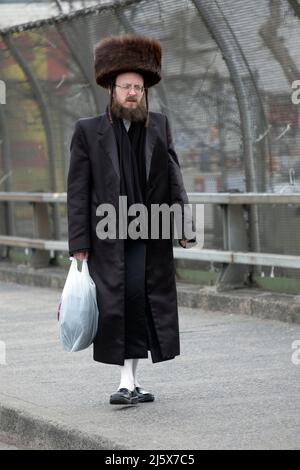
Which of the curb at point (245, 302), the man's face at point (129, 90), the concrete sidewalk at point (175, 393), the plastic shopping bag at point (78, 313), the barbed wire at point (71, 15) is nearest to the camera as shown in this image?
the concrete sidewalk at point (175, 393)

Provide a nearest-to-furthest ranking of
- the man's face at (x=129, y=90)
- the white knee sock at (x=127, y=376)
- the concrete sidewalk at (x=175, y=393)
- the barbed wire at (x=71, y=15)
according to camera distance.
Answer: the concrete sidewalk at (x=175, y=393) → the man's face at (x=129, y=90) → the white knee sock at (x=127, y=376) → the barbed wire at (x=71, y=15)

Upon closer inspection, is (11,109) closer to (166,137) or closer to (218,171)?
(218,171)

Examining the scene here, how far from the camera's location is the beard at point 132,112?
755 centimetres

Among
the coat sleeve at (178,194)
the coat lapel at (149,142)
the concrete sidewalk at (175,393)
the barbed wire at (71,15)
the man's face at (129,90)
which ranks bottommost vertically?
the concrete sidewalk at (175,393)

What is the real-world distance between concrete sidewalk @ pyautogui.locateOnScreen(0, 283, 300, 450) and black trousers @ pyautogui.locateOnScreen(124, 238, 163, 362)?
0.31 meters

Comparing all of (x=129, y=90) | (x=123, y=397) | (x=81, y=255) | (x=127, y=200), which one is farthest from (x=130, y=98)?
(x=123, y=397)

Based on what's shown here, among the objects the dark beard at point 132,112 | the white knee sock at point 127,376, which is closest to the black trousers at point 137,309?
the white knee sock at point 127,376

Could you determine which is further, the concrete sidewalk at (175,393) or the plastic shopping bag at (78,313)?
the plastic shopping bag at (78,313)

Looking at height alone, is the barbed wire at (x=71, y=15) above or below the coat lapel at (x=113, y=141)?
above

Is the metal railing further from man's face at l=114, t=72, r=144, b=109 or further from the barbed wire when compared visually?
man's face at l=114, t=72, r=144, b=109

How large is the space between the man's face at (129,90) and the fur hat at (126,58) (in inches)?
1.2

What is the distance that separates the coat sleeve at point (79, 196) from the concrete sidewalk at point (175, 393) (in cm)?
91

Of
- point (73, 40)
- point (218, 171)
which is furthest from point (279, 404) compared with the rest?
point (73, 40)

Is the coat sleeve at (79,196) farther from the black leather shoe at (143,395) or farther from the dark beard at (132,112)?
the black leather shoe at (143,395)
